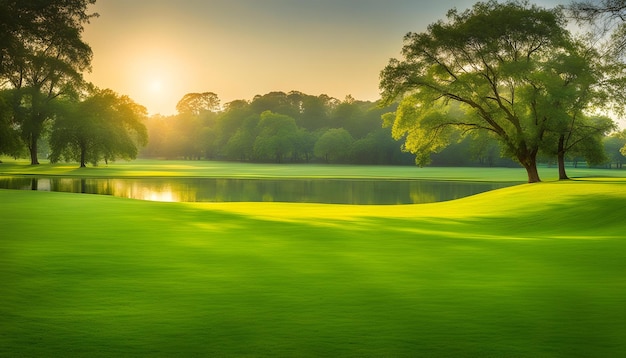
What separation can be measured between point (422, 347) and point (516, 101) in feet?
146

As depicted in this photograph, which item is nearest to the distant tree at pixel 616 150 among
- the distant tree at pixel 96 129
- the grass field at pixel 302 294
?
the distant tree at pixel 96 129

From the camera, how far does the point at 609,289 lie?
32.0 feet

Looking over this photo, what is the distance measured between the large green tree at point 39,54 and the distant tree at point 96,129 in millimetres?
2984

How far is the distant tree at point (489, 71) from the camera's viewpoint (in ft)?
148

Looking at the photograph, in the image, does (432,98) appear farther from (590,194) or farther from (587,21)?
(587,21)

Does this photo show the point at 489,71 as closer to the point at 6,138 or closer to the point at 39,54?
the point at 6,138

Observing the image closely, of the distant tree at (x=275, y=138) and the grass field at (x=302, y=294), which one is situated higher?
the distant tree at (x=275, y=138)

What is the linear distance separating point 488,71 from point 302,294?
137ft

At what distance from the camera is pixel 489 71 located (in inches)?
1842

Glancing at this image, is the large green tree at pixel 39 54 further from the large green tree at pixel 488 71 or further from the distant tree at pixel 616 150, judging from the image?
the distant tree at pixel 616 150

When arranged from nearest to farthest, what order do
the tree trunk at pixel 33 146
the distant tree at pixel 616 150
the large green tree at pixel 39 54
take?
the large green tree at pixel 39 54 < the tree trunk at pixel 33 146 < the distant tree at pixel 616 150

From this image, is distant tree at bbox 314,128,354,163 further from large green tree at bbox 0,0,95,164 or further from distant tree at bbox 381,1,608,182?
distant tree at bbox 381,1,608,182

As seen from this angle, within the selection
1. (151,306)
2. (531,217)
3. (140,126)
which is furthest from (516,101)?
(140,126)

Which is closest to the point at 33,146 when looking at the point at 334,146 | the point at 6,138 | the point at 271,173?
the point at 271,173
